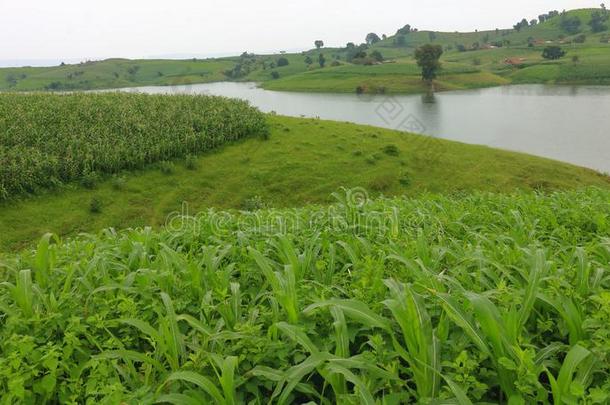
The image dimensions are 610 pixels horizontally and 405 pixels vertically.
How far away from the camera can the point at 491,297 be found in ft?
8.34

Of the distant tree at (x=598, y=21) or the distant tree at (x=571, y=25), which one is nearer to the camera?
the distant tree at (x=598, y=21)

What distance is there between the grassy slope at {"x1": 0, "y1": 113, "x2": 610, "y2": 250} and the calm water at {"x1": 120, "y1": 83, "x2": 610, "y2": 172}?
40.6ft

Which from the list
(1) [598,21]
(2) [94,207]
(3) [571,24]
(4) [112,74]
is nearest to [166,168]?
(2) [94,207]

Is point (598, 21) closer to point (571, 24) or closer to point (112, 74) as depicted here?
point (571, 24)

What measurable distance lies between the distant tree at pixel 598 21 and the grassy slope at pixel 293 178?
170 m

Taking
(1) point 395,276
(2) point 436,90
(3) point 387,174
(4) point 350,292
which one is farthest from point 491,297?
(2) point 436,90

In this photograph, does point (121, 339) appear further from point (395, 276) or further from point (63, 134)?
point (63, 134)

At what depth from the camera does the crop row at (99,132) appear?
21.5 meters

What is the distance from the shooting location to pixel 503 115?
58.6m

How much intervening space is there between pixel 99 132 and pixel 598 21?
652ft

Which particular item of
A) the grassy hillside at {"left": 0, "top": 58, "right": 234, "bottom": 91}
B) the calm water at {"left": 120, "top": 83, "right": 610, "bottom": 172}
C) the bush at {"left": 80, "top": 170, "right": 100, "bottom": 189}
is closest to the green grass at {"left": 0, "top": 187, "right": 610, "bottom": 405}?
the bush at {"left": 80, "top": 170, "right": 100, "bottom": 189}

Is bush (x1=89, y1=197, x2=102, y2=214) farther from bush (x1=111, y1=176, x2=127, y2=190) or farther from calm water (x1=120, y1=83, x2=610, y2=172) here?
calm water (x1=120, y1=83, x2=610, y2=172)

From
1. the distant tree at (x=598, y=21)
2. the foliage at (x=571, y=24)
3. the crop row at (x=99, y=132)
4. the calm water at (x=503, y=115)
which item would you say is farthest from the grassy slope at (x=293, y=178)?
the foliage at (x=571, y=24)

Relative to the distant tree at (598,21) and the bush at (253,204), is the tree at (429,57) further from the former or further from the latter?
the distant tree at (598,21)
